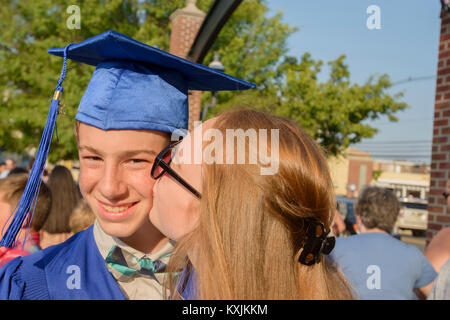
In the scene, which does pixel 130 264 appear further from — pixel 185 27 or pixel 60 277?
pixel 185 27

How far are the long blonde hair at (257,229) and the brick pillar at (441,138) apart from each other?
8.48ft

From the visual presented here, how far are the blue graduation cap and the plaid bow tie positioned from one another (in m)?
0.35

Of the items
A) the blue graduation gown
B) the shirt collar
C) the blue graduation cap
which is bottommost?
the blue graduation gown

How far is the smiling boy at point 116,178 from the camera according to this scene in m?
1.35

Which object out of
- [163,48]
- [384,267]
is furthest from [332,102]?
[384,267]

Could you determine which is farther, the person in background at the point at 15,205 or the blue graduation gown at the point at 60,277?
the person in background at the point at 15,205

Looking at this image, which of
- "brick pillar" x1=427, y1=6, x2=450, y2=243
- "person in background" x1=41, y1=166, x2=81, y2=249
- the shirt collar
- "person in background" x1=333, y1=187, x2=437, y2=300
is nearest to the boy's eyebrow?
the shirt collar

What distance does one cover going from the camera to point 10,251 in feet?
7.31

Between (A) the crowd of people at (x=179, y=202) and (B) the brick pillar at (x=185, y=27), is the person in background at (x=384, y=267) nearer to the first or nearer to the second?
(A) the crowd of people at (x=179, y=202)

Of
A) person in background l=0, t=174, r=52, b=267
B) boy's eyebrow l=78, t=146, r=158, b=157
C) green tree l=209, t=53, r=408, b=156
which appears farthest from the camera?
green tree l=209, t=53, r=408, b=156

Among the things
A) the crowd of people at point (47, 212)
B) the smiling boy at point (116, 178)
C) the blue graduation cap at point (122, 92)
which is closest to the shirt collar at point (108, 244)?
the smiling boy at point (116, 178)

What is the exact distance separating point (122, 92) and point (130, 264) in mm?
629

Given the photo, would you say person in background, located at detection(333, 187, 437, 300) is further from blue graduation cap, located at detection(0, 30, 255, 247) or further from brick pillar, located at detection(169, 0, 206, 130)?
brick pillar, located at detection(169, 0, 206, 130)

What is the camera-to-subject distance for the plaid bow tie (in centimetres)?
143
